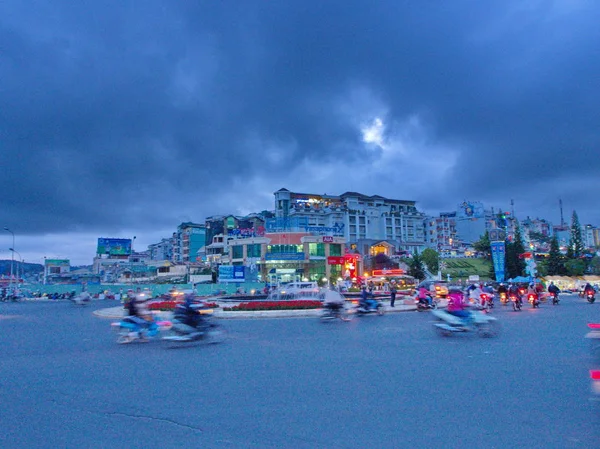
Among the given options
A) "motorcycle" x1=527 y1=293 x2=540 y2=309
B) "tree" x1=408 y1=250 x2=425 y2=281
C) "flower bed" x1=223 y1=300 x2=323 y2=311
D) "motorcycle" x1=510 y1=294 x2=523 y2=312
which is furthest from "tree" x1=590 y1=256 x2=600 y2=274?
"flower bed" x1=223 y1=300 x2=323 y2=311

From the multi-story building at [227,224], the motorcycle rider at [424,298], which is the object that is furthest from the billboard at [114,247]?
the motorcycle rider at [424,298]

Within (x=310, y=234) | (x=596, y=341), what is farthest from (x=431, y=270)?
(x=596, y=341)

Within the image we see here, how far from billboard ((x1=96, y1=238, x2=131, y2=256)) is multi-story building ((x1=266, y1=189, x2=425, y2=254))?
105 ft

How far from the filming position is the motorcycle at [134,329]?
14.5 meters

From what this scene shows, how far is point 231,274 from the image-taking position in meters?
59.4

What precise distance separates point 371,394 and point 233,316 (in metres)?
17.3

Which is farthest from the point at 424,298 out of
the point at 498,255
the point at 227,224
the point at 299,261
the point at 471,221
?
the point at 471,221

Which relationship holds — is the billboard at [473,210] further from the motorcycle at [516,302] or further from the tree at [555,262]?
the motorcycle at [516,302]

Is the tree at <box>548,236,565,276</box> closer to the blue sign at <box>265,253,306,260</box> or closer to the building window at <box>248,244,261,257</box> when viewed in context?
the blue sign at <box>265,253,306,260</box>

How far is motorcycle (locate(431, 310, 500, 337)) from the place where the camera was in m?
14.3

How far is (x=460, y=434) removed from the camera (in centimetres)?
529

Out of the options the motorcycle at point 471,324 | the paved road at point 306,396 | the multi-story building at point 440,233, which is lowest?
the paved road at point 306,396

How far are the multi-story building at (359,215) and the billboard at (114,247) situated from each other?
32.1m

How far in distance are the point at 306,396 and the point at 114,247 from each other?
8882 centimetres
